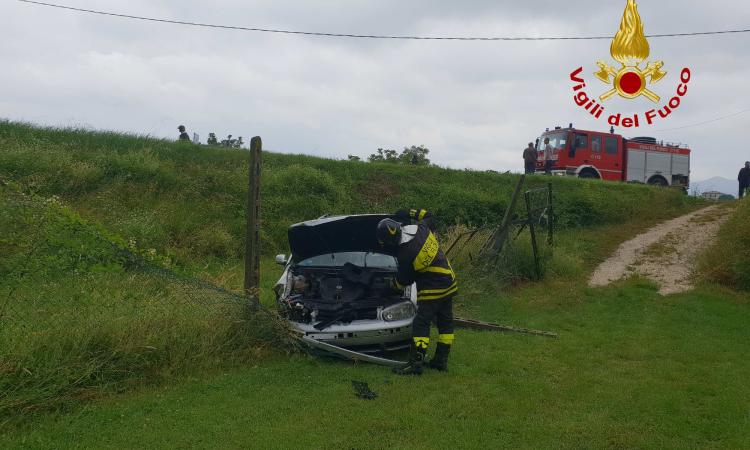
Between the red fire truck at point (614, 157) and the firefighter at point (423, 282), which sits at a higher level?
the red fire truck at point (614, 157)

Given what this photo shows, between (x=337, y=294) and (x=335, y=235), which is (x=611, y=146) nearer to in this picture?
(x=335, y=235)

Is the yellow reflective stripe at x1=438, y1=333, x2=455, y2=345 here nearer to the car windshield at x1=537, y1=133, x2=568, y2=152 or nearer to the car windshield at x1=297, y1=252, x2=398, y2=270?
the car windshield at x1=297, y1=252, x2=398, y2=270

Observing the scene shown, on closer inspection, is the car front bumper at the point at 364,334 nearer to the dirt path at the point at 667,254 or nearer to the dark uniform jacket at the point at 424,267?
the dark uniform jacket at the point at 424,267

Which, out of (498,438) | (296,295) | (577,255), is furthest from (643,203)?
(498,438)

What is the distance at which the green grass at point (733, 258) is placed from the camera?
10.9 m

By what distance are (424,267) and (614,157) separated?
21.1 m

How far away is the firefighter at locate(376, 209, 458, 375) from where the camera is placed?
6.50 metres

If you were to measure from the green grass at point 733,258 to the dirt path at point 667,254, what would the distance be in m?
0.43

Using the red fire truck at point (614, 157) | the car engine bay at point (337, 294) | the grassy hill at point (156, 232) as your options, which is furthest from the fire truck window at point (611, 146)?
the car engine bay at point (337, 294)

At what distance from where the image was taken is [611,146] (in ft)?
82.0

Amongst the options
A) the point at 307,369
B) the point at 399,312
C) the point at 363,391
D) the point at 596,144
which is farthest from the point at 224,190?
the point at 596,144

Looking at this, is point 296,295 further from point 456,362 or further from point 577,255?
point 577,255

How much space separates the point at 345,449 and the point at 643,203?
17.4m

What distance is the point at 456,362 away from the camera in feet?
22.7
